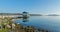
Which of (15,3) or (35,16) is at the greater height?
(15,3)

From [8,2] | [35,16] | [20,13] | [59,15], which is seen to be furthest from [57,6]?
[8,2]

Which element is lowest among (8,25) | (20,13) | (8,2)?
(8,25)

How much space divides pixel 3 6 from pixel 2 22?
0.78ft

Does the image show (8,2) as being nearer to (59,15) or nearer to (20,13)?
(20,13)

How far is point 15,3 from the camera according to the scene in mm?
2760

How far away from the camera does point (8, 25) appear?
2760mm

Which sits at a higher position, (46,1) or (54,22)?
(46,1)

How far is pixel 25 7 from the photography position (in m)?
2.74

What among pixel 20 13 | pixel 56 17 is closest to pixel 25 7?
pixel 20 13

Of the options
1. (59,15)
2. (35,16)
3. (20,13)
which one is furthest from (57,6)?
(20,13)

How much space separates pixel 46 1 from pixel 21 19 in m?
0.46

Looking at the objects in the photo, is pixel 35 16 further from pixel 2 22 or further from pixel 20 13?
pixel 2 22

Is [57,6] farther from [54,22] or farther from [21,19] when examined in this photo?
[21,19]

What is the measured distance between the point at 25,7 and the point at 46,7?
0.31 metres
